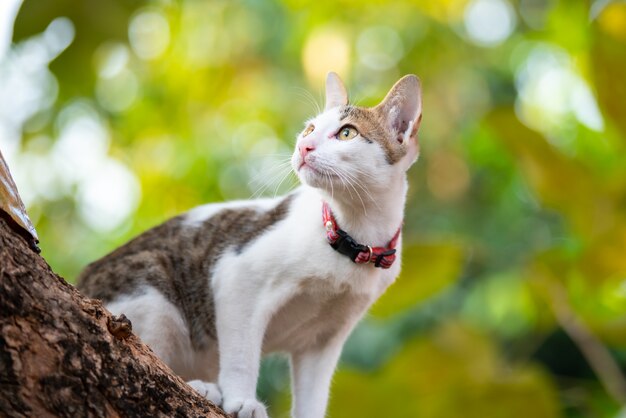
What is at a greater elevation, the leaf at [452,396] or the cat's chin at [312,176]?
the cat's chin at [312,176]

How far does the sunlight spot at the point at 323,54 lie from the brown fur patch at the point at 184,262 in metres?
1.22

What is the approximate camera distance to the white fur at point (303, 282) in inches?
85.0

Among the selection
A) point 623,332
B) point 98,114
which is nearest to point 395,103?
point 623,332

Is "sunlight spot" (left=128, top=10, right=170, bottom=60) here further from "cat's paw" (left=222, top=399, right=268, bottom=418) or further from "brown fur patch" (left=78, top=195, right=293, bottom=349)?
"cat's paw" (left=222, top=399, right=268, bottom=418)

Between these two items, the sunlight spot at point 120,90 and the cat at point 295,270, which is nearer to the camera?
the cat at point 295,270

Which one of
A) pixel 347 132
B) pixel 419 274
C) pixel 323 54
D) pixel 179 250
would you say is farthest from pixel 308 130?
pixel 323 54

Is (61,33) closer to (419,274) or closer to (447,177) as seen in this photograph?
(419,274)

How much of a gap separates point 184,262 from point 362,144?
25.6 inches

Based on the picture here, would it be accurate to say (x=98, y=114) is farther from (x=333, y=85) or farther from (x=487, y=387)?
(x=487, y=387)

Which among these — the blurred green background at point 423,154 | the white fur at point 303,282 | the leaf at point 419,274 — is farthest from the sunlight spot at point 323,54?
the white fur at point 303,282

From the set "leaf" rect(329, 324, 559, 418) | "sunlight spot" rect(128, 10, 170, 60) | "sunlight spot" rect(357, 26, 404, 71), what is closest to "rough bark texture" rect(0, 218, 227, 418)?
"leaf" rect(329, 324, 559, 418)

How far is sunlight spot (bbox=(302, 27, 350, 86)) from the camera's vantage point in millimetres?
3576

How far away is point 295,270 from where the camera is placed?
2229 millimetres

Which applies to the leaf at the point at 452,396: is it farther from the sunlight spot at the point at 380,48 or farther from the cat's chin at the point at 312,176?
the sunlight spot at the point at 380,48
